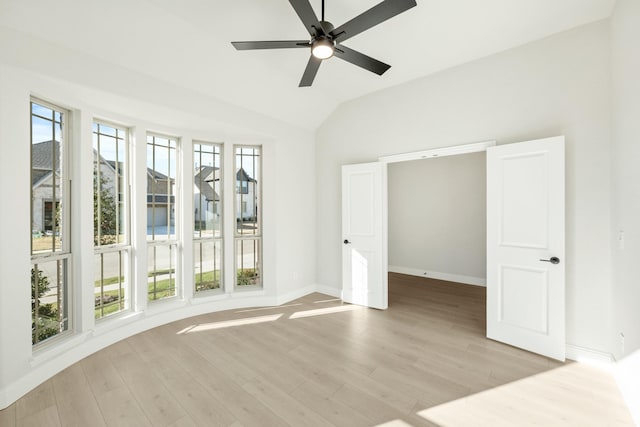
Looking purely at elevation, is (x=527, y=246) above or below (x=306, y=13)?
below

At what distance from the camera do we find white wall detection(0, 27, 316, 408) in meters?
2.12

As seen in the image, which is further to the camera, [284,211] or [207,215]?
[284,211]

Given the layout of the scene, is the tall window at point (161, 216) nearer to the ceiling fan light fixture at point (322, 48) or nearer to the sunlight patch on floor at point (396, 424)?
the ceiling fan light fixture at point (322, 48)

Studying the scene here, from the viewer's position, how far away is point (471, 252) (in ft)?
18.1

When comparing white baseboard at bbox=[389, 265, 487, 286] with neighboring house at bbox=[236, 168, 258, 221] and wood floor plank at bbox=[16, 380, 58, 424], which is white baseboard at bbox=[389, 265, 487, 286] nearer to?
neighboring house at bbox=[236, 168, 258, 221]

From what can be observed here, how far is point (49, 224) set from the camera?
258cm

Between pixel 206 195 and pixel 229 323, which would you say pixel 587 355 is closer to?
pixel 229 323

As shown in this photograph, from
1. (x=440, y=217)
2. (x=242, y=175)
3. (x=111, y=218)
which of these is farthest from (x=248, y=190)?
(x=440, y=217)

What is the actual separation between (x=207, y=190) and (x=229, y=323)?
78.1 inches

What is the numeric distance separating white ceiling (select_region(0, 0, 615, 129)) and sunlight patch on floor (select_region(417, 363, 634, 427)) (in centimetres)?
339

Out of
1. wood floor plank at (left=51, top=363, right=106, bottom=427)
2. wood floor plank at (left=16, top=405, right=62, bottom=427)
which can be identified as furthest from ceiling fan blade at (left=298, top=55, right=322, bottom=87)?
wood floor plank at (left=16, top=405, right=62, bottom=427)

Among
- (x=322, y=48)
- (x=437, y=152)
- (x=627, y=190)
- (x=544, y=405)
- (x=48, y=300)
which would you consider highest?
(x=322, y=48)

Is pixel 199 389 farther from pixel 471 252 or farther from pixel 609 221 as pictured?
pixel 471 252

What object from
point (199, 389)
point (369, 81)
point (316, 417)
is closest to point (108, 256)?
point (199, 389)
